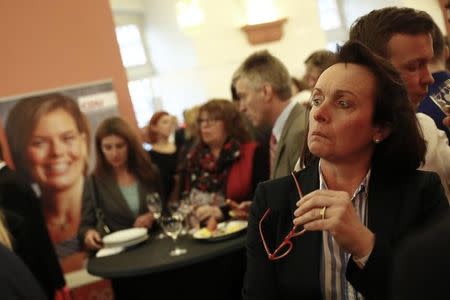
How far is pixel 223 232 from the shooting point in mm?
2527

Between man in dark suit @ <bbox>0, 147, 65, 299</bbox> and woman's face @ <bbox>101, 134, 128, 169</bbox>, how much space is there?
2.25ft

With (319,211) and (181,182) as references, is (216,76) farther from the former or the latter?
(319,211)

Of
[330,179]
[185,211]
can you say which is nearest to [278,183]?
[330,179]

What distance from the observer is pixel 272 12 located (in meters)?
6.12

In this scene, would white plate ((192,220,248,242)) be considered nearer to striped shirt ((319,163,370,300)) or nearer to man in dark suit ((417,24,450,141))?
man in dark suit ((417,24,450,141))

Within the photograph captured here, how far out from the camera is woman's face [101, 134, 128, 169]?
11.4ft

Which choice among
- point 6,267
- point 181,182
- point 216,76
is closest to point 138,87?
point 216,76

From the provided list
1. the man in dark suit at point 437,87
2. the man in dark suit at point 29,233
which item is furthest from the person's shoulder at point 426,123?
the man in dark suit at point 29,233

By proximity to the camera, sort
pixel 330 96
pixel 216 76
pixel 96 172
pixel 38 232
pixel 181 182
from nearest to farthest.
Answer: pixel 330 96 < pixel 38 232 < pixel 181 182 < pixel 96 172 < pixel 216 76

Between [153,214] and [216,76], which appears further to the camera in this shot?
[216,76]

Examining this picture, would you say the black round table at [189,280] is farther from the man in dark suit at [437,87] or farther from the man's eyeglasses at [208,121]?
the man in dark suit at [437,87]

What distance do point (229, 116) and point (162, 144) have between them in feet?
5.26

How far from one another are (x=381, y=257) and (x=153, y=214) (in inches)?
88.9

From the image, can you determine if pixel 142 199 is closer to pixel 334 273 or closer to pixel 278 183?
pixel 278 183
